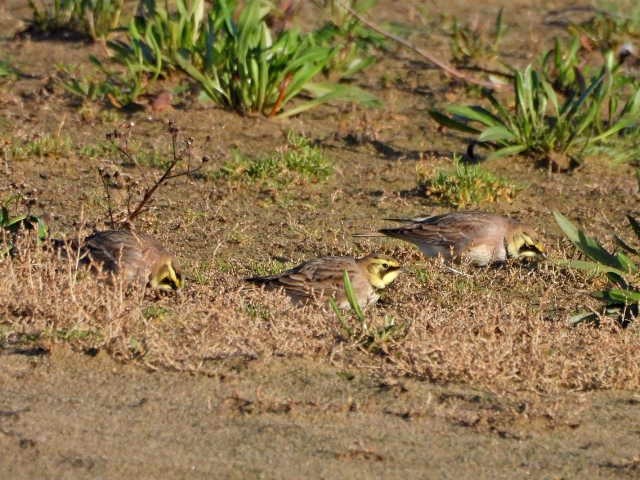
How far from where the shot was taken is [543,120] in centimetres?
1179

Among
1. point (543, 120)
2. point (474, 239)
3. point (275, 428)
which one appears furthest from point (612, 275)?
point (543, 120)

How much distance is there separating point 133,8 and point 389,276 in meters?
7.50

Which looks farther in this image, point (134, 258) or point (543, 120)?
point (543, 120)

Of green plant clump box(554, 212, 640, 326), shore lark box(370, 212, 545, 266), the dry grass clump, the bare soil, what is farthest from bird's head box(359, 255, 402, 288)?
green plant clump box(554, 212, 640, 326)

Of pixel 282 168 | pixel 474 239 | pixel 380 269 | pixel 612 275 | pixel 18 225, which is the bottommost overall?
pixel 282 168

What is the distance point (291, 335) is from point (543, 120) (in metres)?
5.81

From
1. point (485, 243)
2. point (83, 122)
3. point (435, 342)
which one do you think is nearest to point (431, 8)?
point (83, 122)

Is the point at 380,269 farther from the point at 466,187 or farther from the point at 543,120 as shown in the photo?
the point at 543,120

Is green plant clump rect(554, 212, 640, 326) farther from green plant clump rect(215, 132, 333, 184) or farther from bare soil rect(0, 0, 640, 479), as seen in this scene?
green plant clump rect(215, 132, 333, 184)

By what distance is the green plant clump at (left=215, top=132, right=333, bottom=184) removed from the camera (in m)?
10.8

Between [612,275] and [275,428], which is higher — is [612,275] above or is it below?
below

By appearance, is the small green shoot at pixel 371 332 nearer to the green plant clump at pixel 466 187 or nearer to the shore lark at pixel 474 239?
the shore lark at pixel 474 239

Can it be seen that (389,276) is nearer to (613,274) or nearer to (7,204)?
(613,274)

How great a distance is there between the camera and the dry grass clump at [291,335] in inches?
251
